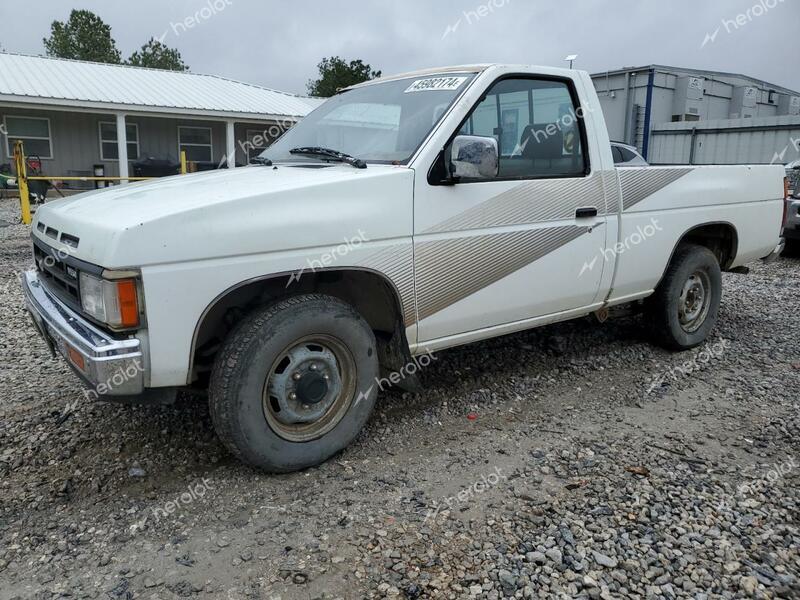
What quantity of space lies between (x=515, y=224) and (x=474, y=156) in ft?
2.09

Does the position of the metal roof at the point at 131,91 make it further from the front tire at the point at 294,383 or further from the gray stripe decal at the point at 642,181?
the front tire at the point at 294,383

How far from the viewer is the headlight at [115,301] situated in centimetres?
263

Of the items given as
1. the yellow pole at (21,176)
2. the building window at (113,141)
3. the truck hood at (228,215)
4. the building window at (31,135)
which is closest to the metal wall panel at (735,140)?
the truck hood at (228,215)

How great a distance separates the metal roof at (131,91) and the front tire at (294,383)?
15604mm

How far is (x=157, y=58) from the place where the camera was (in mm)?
56562

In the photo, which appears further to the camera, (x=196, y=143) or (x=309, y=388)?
(x=196, y=143)

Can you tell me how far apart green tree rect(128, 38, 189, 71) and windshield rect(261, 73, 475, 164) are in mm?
57443

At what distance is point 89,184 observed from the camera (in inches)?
851

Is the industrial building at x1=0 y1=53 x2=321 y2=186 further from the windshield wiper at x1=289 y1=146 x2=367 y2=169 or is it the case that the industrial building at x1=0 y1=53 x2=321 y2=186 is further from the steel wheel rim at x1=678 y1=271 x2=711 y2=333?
the windshield wiper at x1=289 y1=146 x2=367 y2=169

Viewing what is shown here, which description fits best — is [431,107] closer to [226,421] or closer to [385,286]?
[385,286]

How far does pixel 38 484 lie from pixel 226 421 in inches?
41.2

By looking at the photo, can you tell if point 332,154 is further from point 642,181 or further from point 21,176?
point 21,176

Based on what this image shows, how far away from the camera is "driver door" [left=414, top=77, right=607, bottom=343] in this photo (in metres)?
3.49

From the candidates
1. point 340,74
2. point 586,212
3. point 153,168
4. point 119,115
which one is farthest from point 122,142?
point 340,74
